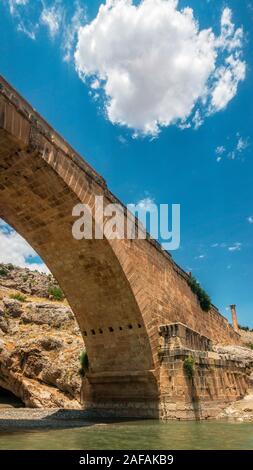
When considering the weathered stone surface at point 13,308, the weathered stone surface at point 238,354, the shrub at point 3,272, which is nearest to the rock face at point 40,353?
the weathered stone surface at point 13,308

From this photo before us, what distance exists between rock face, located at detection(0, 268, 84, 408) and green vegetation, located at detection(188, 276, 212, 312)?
6318 mm

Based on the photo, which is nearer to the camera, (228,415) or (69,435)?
(69,435)

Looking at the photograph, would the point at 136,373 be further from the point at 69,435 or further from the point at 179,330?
the point at 69,435

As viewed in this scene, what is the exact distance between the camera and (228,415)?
13016 mm

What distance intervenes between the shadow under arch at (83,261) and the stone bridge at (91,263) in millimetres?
27

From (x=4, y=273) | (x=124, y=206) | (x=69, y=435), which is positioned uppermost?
(x=4, y=273)

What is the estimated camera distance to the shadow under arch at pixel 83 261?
959cm

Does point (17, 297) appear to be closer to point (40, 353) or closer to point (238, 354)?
point (40, 353)

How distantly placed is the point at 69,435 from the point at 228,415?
6.78 metres

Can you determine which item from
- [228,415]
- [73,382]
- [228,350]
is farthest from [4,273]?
[228,415]

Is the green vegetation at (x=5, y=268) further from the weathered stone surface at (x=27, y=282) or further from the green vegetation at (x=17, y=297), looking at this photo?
the green vegetation at (x=17, y=297)

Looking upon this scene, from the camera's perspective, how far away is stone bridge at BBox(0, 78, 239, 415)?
31.0ft

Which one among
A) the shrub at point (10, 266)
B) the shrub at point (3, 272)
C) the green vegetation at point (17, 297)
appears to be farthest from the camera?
the shrub at point (10, 266)
